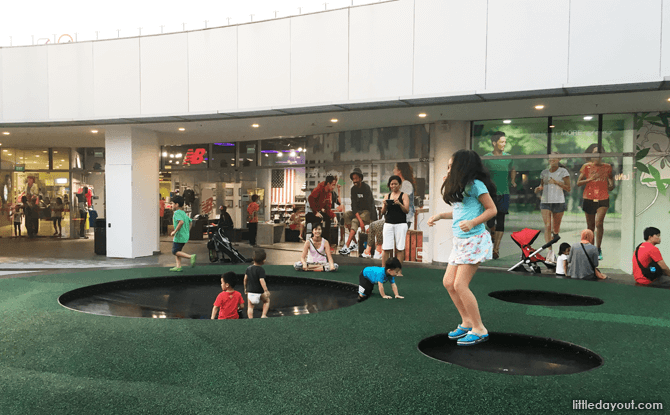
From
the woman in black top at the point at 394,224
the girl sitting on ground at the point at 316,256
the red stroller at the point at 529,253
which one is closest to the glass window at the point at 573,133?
the red stroller at the point at 529,253

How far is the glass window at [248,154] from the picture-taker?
54.7 ft

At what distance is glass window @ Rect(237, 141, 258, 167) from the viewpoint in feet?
54.7

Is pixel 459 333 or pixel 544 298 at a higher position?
pixel 459 333

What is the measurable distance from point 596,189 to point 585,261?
7.16 feet

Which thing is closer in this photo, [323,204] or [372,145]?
[372,145]

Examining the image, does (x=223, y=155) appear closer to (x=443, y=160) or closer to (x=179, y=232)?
(x=179, y=232)

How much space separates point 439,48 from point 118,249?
9.13m

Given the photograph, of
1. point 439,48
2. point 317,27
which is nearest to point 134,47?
point 317,27

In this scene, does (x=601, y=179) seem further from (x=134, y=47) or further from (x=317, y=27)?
(x=134, y=47)

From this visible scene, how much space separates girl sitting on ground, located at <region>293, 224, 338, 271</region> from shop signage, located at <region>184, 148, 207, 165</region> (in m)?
9.29

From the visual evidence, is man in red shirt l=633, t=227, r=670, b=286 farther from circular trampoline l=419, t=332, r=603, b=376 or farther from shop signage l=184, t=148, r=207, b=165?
shop signage l=184, t=148, r=207, b=165

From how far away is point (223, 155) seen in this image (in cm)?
1733

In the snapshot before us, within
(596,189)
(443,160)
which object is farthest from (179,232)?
(596,189)

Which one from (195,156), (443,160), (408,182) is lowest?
(408,182)
